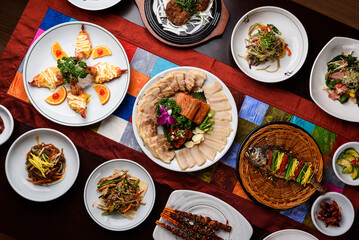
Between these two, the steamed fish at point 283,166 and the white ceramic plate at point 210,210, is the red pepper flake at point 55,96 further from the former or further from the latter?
the steamed fish at point 283,166

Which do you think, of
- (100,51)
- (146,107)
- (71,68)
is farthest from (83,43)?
(146,107)

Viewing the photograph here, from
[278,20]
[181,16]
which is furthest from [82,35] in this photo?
[278,20]

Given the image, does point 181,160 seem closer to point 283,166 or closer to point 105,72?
point 283,166

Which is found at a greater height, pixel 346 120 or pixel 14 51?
pixel 346 120

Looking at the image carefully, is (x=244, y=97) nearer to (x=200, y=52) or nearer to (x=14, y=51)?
(x=200, y=52)

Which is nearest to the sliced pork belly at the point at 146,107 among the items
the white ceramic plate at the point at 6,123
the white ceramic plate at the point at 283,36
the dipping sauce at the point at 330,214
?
the white ceramic plate at the point at 283,36
